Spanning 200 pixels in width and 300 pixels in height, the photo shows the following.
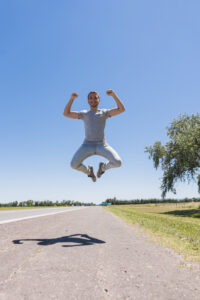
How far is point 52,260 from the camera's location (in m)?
3.37

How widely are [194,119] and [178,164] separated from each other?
23.9ft

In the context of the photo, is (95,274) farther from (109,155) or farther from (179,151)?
(179,151)

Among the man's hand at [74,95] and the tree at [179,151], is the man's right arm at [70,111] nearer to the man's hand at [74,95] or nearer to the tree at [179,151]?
the man's hand at [74,95]

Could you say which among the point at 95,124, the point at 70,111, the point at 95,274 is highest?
the point at 70,111

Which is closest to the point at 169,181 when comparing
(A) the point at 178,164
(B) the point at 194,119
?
(A) the point at 178,164

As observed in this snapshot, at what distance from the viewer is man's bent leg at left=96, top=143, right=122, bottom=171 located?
5879mm

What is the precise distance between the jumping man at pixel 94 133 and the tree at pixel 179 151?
2127 cm

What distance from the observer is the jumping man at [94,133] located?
6.00 m

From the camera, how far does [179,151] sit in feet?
86.5

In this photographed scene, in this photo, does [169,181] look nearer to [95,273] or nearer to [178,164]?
Answer: [178,164]

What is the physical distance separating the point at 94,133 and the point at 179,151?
2247 centimetres

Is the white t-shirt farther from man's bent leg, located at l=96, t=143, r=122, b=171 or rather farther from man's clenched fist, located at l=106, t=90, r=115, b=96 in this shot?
man's clenched fist, located at l=106, t=90, r=115, b=96

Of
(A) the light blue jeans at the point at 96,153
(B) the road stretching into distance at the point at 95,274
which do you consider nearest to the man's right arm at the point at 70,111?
Answer: (A) the light blue jeans at the point at 96,153

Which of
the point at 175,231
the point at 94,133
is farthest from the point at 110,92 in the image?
the point at 175,231
